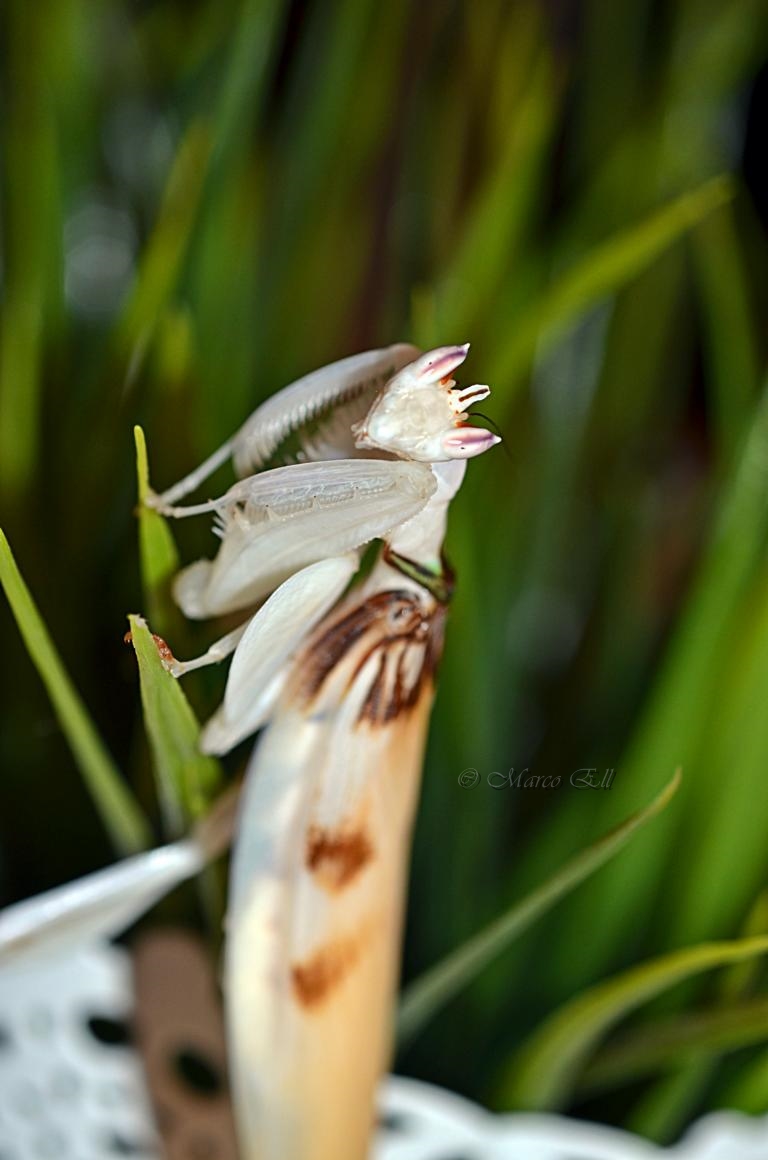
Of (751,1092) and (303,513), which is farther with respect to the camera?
(751,1092)

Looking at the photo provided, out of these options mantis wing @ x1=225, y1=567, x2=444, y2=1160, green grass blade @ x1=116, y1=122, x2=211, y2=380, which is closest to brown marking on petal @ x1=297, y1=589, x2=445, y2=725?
mantis wing @ x1=225, y1=567, x2=444, y2=1160

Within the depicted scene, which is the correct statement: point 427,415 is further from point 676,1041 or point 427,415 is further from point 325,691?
point 676,1041

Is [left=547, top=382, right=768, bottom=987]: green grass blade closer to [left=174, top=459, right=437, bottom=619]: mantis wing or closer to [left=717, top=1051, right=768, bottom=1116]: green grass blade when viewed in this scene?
[left=717, top=1051, right=768, bottom=1116]: green grass blade

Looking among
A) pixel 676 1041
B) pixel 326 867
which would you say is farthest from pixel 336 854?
pixel 676 1041

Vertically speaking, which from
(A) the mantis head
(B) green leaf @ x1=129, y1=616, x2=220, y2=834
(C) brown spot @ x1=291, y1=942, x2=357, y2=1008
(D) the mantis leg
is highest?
(A) the mantis head

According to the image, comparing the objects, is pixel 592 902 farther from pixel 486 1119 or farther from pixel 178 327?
pixel 178 327

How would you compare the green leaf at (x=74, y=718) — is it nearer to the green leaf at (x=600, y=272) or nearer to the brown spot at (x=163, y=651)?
the brown spot at (x=163, y=651)
